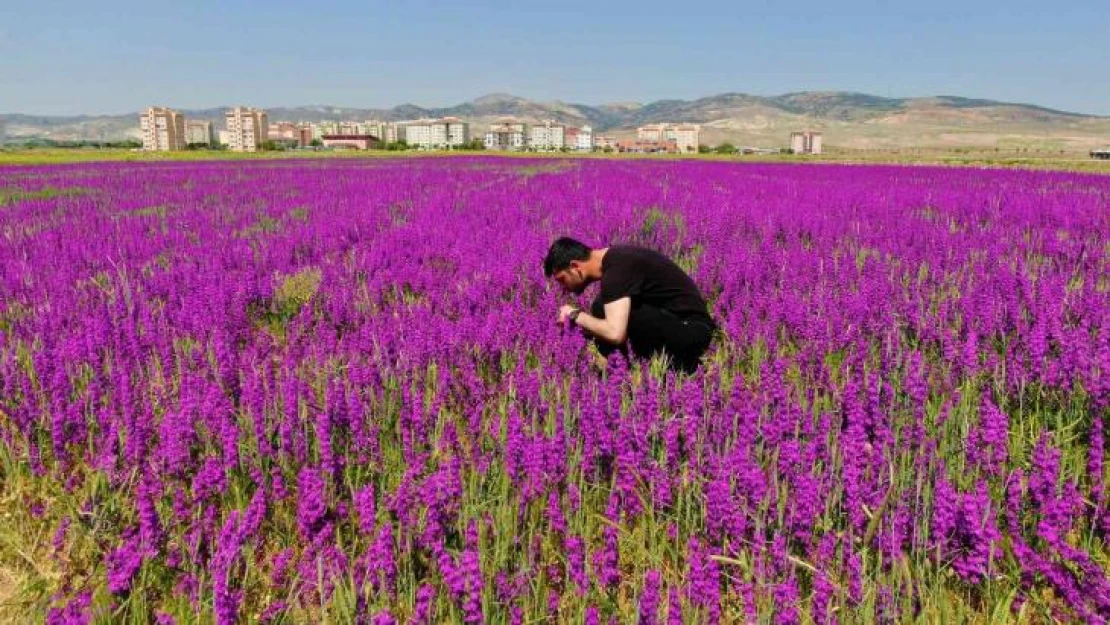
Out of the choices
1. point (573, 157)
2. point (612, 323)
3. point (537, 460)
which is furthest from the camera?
point (573, 157)

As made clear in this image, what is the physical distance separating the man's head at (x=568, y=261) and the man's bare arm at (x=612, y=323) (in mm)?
356

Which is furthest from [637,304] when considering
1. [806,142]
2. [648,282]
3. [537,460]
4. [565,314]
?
[806,142]

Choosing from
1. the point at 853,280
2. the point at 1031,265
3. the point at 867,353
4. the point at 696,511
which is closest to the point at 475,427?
the point at 696,511

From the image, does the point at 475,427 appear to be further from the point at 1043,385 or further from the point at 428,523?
the point at 1043,385

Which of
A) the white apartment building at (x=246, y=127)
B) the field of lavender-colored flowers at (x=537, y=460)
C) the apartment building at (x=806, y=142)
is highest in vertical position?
the white apartment building at (x=246, y=127)

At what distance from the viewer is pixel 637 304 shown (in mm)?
3730

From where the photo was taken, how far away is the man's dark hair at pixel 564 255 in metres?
3.75

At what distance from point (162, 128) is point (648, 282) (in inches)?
7192

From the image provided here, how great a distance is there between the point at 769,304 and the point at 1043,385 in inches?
63.7

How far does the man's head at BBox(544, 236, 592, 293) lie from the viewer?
3758 millimetres

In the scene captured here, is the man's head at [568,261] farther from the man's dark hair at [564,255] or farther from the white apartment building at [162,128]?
the white apartment building at [162,128]

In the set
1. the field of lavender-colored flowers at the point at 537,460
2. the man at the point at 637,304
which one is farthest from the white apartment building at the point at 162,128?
the man at the point at 637,304

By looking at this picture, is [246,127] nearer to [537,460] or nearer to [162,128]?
[162,128]

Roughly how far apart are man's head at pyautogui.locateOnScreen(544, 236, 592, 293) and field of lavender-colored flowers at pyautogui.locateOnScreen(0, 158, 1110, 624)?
31 centimetres
